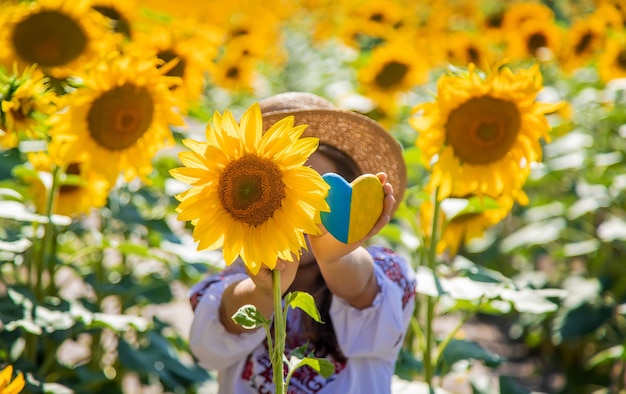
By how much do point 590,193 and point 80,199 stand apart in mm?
1947

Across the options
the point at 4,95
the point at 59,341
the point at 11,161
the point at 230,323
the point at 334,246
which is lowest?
the point at 59,341

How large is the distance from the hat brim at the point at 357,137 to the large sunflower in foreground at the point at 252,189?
1.46 ft

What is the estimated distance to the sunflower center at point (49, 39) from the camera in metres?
2.49

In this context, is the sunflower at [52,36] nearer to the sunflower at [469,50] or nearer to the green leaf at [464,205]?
the green leaf at [464,205]

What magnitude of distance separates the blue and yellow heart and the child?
11.9 inches

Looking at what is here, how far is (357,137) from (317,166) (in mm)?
174

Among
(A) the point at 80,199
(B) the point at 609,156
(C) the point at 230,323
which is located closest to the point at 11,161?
(A) the point at 80,199

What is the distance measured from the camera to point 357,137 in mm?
1839

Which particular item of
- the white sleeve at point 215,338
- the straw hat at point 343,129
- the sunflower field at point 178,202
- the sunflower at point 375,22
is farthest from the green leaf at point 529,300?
the sunflower at point 375,22

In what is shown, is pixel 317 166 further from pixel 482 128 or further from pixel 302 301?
pixel 482 128

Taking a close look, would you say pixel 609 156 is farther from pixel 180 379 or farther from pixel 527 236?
pixel 180 379

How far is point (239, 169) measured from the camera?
1.25 metres

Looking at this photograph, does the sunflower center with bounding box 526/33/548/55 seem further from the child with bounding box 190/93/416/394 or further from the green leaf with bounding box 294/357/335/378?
the green leaf with bounding box 294/357/335/378

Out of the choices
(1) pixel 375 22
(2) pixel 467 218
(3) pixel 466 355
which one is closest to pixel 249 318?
(3) pixel 466 355
